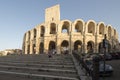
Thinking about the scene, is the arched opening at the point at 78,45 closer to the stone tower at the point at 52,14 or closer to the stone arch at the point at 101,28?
the stone arch at the point at 101,28

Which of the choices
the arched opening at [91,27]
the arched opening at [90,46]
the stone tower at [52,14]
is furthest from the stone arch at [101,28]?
the stone tower at [52,14]

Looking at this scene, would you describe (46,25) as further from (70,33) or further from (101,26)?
(101,26)

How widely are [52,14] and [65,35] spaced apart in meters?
7.01

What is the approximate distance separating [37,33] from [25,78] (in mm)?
36347

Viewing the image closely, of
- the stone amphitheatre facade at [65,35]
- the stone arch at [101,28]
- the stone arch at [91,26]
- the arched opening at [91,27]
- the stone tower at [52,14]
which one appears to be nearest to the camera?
the stone amphitheatre facade at [65,35]

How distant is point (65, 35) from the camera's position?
151 feet

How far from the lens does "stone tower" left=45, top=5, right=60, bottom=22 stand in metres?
49.2

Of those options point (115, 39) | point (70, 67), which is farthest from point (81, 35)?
point (70, 67)

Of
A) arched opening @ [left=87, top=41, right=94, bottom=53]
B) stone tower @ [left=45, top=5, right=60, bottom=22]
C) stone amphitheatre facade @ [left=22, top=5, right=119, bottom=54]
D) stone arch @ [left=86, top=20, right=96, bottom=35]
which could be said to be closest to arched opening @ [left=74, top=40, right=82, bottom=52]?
stone amphitheatre facade @ [left=22, top=5, right=119, bottom=54]

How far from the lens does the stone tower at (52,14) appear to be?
162 feet

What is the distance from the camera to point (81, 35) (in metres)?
46.8

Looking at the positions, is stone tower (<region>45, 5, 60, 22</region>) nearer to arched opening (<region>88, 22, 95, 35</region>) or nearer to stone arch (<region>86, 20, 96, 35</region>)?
stone arch (<region>86, 20, 96, 35</region>)

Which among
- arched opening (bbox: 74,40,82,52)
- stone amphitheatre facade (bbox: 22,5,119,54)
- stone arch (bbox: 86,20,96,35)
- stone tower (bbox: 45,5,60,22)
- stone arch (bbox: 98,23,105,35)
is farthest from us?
stone arch (bbox: 98,23,105,35)

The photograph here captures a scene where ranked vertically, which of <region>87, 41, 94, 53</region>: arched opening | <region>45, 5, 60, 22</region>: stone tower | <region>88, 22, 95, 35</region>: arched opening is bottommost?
<region>87, 41, 94, 53</region>: arched opening
